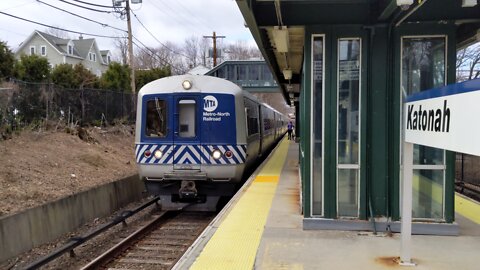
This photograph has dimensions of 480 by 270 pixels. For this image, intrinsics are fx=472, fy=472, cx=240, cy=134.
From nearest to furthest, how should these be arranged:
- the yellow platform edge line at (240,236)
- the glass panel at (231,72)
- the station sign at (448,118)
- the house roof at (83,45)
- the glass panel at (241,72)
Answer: the station sign at (448,118)
the yellow platform edge line at (240,236)
the glass panel at (231,72)
the glass panel at (241,72)
the house roof at (83,45)

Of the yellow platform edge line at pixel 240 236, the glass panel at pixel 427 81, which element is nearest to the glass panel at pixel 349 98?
the glass panel at pixel 427 81

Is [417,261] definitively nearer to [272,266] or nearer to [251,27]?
[272,266]

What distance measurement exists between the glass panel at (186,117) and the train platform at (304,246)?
9.64 ft

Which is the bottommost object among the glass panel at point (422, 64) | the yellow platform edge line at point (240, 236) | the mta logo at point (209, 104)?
the yellow platform edge line at point (240, 236)

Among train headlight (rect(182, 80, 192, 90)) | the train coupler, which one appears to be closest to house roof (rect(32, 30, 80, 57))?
train headlight (rect(182, 80, 192, 90))

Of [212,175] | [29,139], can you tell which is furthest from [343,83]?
[29,139]

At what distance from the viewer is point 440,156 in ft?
19.9

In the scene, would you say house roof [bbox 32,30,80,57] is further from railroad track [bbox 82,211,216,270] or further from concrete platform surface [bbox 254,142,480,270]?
concrete platform surface [bbox 254,142,480,270]

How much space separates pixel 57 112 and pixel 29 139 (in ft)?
10.8

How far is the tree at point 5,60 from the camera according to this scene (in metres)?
18.3

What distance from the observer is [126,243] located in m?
8.52

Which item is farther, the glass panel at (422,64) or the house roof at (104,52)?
the house roof at (104,52)

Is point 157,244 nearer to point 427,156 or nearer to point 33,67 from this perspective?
point 427,156

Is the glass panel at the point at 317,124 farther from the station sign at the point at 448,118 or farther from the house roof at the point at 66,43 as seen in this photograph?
the house roof at the point at 66,43
